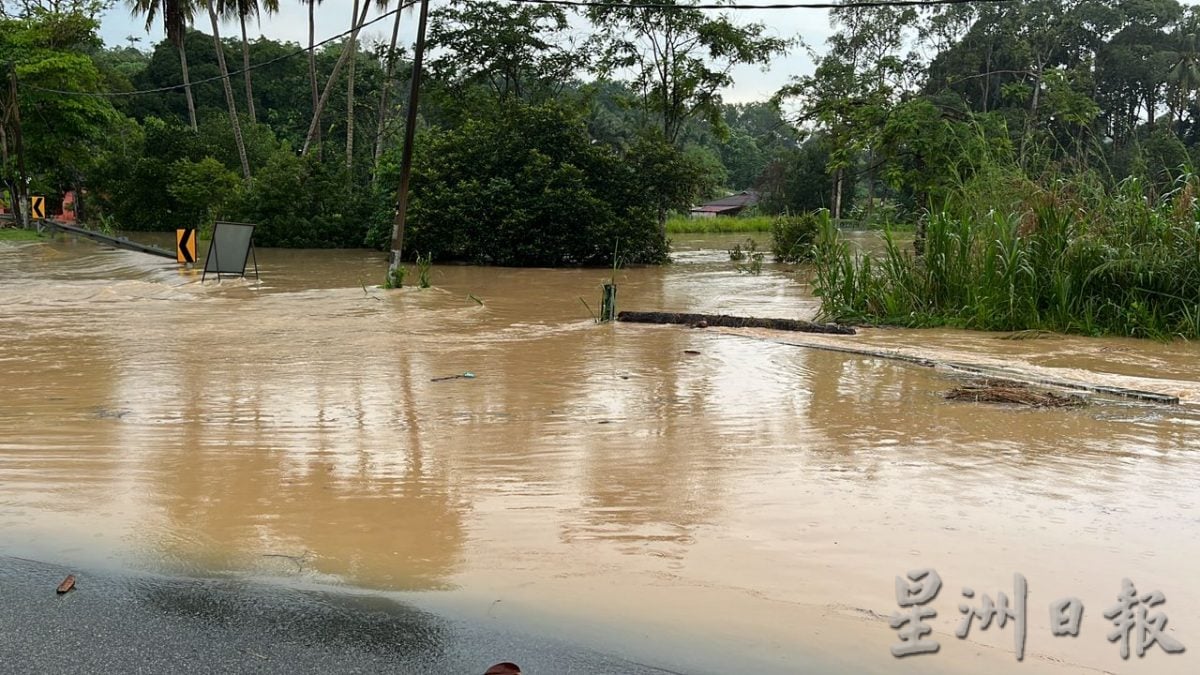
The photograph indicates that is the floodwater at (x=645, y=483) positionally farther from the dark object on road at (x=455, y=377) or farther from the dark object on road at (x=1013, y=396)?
the dark object on road at (x=1013, y=396)

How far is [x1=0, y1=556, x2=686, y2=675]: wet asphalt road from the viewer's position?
10.5 feet

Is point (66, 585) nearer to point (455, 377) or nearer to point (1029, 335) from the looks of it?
point (455, 377)

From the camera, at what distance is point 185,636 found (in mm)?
3385

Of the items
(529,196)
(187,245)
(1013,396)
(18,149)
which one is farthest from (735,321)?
(18,149)

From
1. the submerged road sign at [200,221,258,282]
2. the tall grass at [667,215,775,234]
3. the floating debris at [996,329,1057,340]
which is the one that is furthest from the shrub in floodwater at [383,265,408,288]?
the tall grass at [667,215,775,234]

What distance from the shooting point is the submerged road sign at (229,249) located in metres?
18.2

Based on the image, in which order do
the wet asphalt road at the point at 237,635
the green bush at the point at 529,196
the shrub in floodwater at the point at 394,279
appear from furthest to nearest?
the green bush at the point at 529,196
the shrub in floodwater at the point at 394,279
the wet asphalt road at the point at 237,635

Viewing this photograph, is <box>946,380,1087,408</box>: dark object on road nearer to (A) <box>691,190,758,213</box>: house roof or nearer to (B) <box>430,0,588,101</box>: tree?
(B) <box>430,0,588,101</box>: tree

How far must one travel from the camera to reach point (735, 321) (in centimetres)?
1188

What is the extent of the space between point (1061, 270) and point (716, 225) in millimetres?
39618

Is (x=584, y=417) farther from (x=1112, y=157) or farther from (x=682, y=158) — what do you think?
(x=1112, y=157)

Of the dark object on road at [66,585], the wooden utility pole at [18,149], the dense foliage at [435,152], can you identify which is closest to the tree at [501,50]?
the dense foliage at [435,152]

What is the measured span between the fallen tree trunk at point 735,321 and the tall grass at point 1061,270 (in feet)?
4.34

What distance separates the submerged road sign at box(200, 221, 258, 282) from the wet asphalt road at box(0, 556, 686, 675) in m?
15.3
